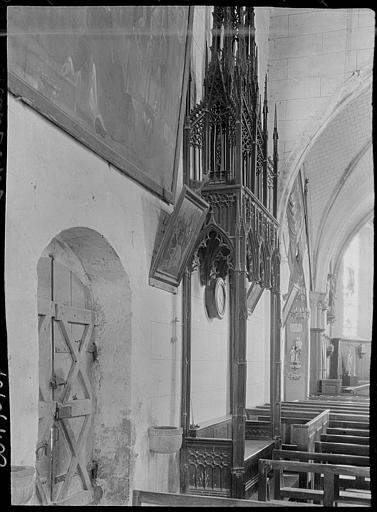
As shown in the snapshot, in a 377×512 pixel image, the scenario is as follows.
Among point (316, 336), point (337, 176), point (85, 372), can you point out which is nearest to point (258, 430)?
point (85, 372)

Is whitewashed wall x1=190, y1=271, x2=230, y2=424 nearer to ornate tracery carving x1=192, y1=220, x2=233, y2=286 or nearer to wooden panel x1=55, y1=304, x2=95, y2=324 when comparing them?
ornate tracery carving x1=192, y1=220, x2=233, y2=286

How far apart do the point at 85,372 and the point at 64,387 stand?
0.98 feet

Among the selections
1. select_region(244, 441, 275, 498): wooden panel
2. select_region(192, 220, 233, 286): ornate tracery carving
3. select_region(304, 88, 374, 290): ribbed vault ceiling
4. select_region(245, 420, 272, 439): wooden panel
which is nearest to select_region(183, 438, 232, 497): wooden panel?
select_region(244, 441, 275, 498): wooden panel

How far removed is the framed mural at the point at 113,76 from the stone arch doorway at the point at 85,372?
2.32ft

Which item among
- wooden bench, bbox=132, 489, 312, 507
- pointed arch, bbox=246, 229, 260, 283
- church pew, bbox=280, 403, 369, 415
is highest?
pointed arch, bbox=246, 229, 260, 283

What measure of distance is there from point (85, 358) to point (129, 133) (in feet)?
5.06

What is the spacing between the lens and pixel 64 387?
444 cm

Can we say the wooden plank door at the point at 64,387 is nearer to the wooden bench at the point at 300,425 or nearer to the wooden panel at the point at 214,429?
the wooden panel at the point at 214,429

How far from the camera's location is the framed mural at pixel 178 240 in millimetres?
5273

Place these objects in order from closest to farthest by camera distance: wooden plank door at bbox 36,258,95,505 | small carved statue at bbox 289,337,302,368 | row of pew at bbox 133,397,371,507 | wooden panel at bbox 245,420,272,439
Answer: row of pew at bbox 133,397,371,507 < wooden plank door at bbox 36,258,95,505 < wooden panel at bbox 245,420,272,439 < small carved statue at bbox 289,337,302,368

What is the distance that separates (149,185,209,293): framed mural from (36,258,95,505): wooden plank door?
70cm

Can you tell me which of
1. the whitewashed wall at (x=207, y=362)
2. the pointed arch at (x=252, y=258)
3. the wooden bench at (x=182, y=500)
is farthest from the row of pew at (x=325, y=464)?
the pointed arch at (x=252, y=258)

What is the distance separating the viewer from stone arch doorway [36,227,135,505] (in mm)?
4285

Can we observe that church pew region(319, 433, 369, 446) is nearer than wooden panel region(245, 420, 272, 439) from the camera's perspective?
No
